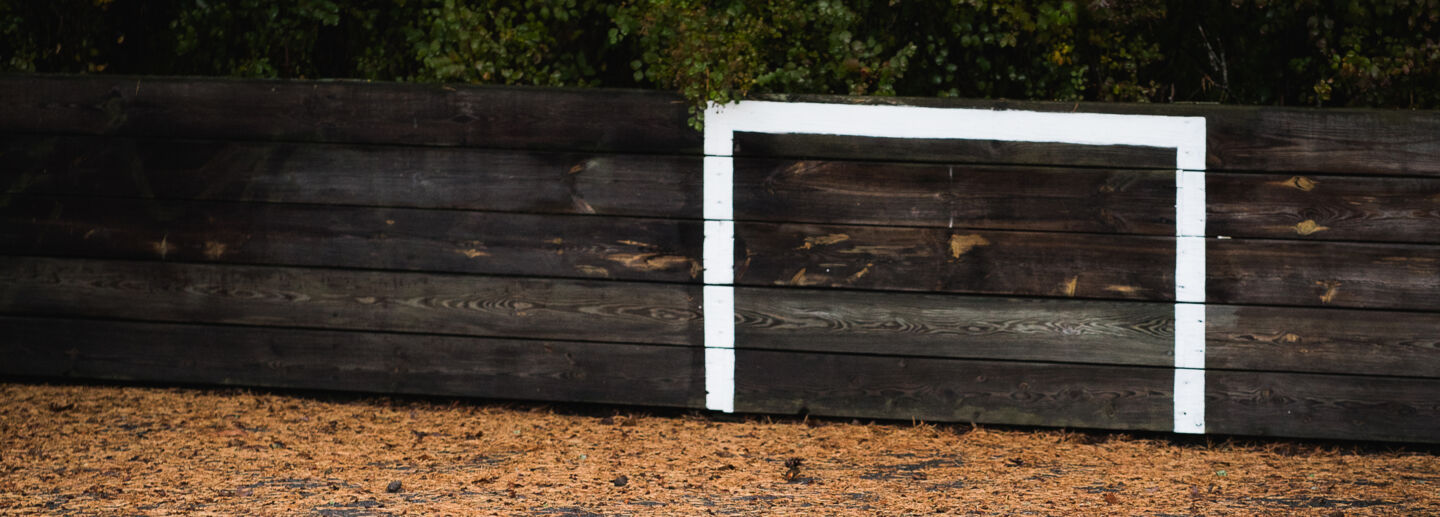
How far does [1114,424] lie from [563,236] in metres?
2.14

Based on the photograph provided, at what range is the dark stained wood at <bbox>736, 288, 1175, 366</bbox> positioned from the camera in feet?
13.6

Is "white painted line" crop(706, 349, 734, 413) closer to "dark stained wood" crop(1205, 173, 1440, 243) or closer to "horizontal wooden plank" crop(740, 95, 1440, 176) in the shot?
"horizontal wooden plank" crop(740, 95, 1440, 176)

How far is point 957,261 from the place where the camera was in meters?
4.17

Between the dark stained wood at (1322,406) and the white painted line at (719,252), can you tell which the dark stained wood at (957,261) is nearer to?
the white painted line at (719,252)

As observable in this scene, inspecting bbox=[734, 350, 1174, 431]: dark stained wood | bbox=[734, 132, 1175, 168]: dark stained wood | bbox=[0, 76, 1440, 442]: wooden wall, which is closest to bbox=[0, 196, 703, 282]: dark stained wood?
bbox=[0, 76, 1440, 442]: wooden wall

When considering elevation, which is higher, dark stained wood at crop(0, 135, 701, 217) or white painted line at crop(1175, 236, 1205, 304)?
dark stained wood at crop(0, 135, 701, 217)

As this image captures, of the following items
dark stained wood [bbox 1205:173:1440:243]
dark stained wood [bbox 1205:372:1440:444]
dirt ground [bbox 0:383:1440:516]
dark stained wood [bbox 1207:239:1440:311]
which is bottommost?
dirt ground [bbox 0:383:1440:516]

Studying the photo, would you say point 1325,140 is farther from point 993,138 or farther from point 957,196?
point 957,196

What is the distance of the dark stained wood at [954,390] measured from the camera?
4.20 metres

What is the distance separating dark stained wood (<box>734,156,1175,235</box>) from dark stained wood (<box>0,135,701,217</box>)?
0.98ft

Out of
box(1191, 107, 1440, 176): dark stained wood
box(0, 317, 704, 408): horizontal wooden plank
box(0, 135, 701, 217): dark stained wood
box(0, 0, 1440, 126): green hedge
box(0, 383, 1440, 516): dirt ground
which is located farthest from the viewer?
box(0, 317, 704, 408): horizontal wooden plank

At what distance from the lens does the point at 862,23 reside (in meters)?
4.46

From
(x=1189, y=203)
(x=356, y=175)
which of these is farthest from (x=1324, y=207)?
(x=356, y=175)

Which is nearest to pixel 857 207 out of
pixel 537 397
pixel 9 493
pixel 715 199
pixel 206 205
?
pixel 715 199
